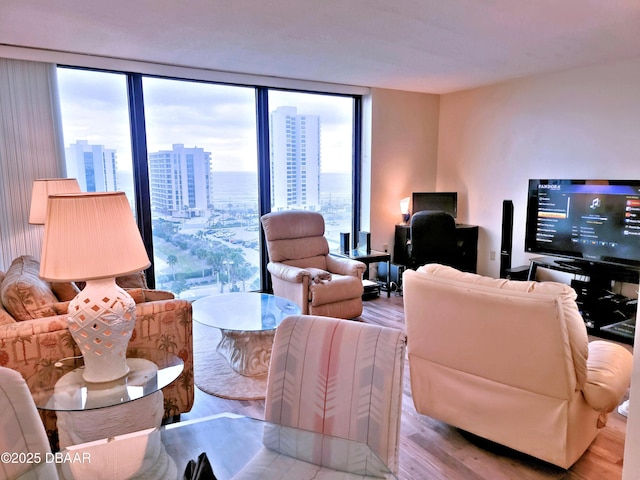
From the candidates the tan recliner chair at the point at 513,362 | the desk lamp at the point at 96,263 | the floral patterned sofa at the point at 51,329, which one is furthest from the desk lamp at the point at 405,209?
the desk lamp at the point at 96,263

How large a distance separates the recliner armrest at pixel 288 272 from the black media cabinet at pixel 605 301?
8.23 feet

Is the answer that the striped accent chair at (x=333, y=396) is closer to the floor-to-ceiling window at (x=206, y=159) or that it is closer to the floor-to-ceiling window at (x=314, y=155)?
the floor-to-ceiling window at (x=206, y=159)

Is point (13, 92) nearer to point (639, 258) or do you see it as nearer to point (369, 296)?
point (369, 296)

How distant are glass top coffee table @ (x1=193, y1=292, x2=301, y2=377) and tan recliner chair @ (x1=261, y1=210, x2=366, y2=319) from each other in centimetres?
55

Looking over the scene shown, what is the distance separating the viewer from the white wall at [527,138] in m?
4.18

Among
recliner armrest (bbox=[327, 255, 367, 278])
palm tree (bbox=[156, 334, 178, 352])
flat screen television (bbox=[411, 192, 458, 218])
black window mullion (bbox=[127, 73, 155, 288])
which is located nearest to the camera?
palm tree (bbox=[156, 334, 178, 352])

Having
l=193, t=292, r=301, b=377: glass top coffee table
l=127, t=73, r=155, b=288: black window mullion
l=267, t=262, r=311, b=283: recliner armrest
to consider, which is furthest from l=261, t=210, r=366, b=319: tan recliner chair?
l=127, t=73, r=155, b=288: black window mullion

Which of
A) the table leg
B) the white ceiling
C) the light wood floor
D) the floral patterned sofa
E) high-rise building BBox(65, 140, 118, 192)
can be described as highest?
the white ceiling

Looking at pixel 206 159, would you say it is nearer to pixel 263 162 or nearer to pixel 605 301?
pixel 263 162

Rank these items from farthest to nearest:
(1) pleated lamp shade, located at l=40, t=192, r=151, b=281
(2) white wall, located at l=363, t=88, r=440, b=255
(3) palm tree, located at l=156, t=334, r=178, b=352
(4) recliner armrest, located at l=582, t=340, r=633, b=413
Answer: (2) white wall, located at l=363, t=88, r=440, b=255 < (3) palm tree, located at l=156, t=334, r=178, b=352 < (4) recliner armrest, located at l=582, t=340, r=633, b=413 < (1) pleated lamp shade, located at l=40, t=192, r=151, b=281

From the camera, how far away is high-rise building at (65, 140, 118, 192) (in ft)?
13.3

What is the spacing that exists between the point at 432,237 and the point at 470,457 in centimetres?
286

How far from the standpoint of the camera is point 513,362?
6.51ft

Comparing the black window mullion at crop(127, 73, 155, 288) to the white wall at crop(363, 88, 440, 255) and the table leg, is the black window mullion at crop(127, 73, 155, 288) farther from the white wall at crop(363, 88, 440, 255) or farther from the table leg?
the white wall at crop(363, 88, 440, 255)
